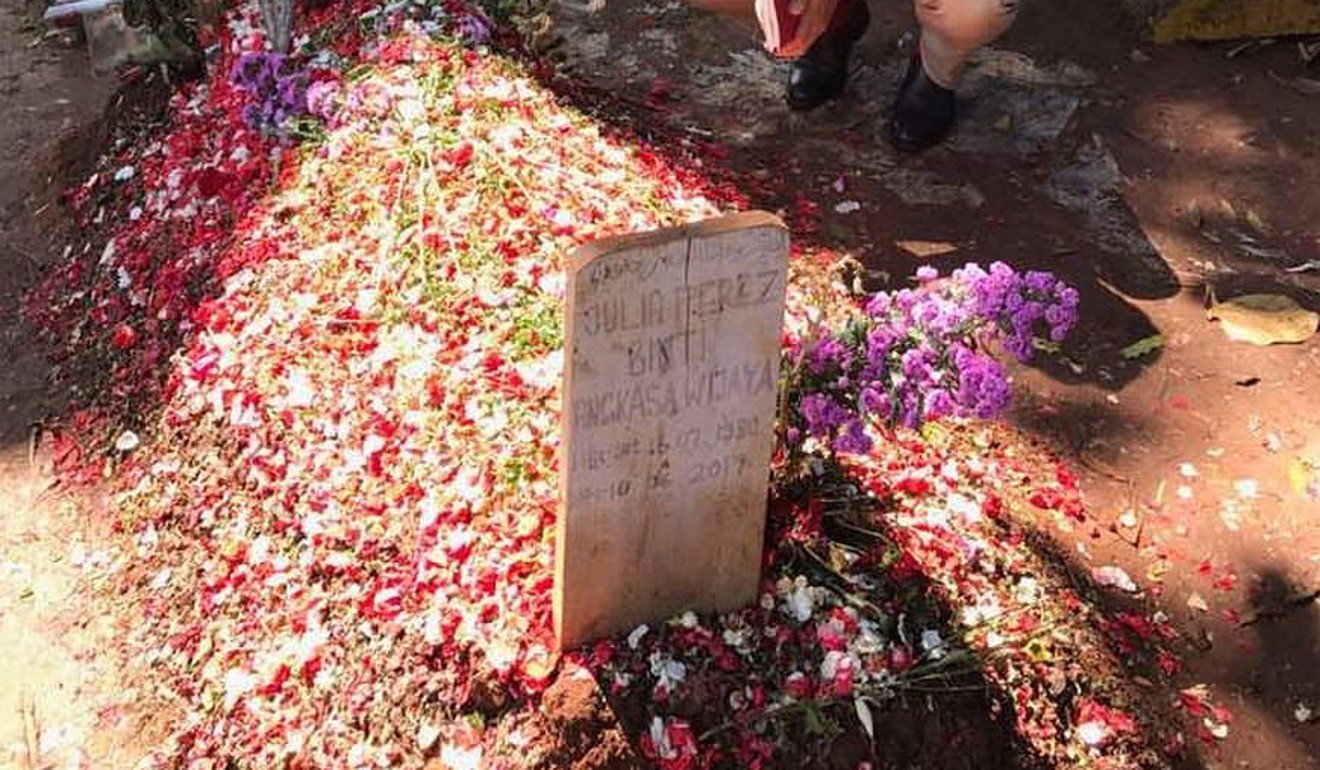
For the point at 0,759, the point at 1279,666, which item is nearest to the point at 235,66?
the point at 0,759

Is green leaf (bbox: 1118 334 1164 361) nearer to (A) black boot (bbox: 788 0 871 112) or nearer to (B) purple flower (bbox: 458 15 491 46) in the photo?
(A) black boot (bbox: 788 0 871 112)

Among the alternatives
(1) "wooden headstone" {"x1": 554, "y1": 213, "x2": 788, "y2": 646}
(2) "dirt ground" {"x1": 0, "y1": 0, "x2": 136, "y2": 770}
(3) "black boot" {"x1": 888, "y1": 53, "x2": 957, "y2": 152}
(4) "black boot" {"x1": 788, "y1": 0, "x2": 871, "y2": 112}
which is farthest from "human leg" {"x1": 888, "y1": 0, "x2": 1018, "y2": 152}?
(2) "dirt ground" {"x1": 0, "y1": 0, "x2": 136, "y2": 770}

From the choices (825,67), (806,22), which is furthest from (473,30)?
(825,67)

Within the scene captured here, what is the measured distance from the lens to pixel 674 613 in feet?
7.18

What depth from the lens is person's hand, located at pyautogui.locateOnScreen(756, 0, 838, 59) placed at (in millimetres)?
3648

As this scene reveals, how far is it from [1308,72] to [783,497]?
2.96m

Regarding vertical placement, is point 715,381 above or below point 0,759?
above

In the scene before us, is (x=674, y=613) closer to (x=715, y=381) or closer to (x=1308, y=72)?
(x=715, y=381)

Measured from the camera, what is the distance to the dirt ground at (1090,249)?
8.29 ft

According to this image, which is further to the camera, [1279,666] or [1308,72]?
[1308,72]

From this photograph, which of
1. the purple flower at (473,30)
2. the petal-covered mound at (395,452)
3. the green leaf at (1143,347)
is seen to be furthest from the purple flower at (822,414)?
the purple flower at (473,30)

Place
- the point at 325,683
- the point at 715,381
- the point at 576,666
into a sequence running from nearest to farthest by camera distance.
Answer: the point at 715,381 → the point at 576,666 → the point at 325,683

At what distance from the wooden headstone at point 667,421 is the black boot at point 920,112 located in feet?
6.90

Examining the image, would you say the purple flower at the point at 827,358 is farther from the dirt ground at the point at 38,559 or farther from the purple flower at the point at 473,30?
the purple flower at the point at 473,30
